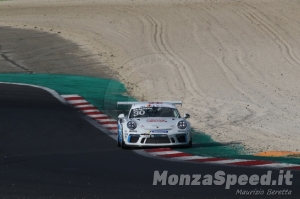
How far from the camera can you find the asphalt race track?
11398 millimetres

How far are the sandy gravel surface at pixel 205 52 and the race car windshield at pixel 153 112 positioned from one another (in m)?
1.35

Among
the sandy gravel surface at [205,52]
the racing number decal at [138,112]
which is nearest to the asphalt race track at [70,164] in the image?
the racing number decal at [138,112]

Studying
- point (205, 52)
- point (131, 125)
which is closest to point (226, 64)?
point (205, 52)

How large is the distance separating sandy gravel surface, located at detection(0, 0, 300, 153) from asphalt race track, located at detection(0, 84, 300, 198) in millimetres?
3260

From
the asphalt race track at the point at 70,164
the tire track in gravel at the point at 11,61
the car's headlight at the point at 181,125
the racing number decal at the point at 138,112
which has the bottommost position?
the asphalt race track at the point at 70,164

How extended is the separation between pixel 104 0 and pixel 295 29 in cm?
1412

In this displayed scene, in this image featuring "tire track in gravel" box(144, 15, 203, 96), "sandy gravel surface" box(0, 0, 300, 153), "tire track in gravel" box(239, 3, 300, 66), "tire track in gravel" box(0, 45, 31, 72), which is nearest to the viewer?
"sandy gravel surface" box(0, 0, 300, 153)

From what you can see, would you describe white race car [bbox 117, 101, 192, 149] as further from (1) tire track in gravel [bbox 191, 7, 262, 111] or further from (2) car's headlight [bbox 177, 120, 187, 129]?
(1) tire track in gravel [bbox 191, 7, 262, 111]

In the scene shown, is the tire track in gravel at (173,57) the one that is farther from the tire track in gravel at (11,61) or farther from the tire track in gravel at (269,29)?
the tire track in gravel at (11,61)

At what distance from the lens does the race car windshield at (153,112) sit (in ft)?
59.4

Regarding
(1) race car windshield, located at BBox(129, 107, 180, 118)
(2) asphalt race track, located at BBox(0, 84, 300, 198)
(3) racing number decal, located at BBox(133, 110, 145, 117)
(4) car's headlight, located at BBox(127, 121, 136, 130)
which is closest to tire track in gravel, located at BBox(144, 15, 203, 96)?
(2) asphalt race track, located at BBox(0, 84, 300, 198)

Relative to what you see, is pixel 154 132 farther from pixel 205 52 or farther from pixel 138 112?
pixel 205 52

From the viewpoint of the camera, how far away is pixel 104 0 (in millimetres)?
46281

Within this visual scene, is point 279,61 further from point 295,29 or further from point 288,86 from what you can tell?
point 295,29
